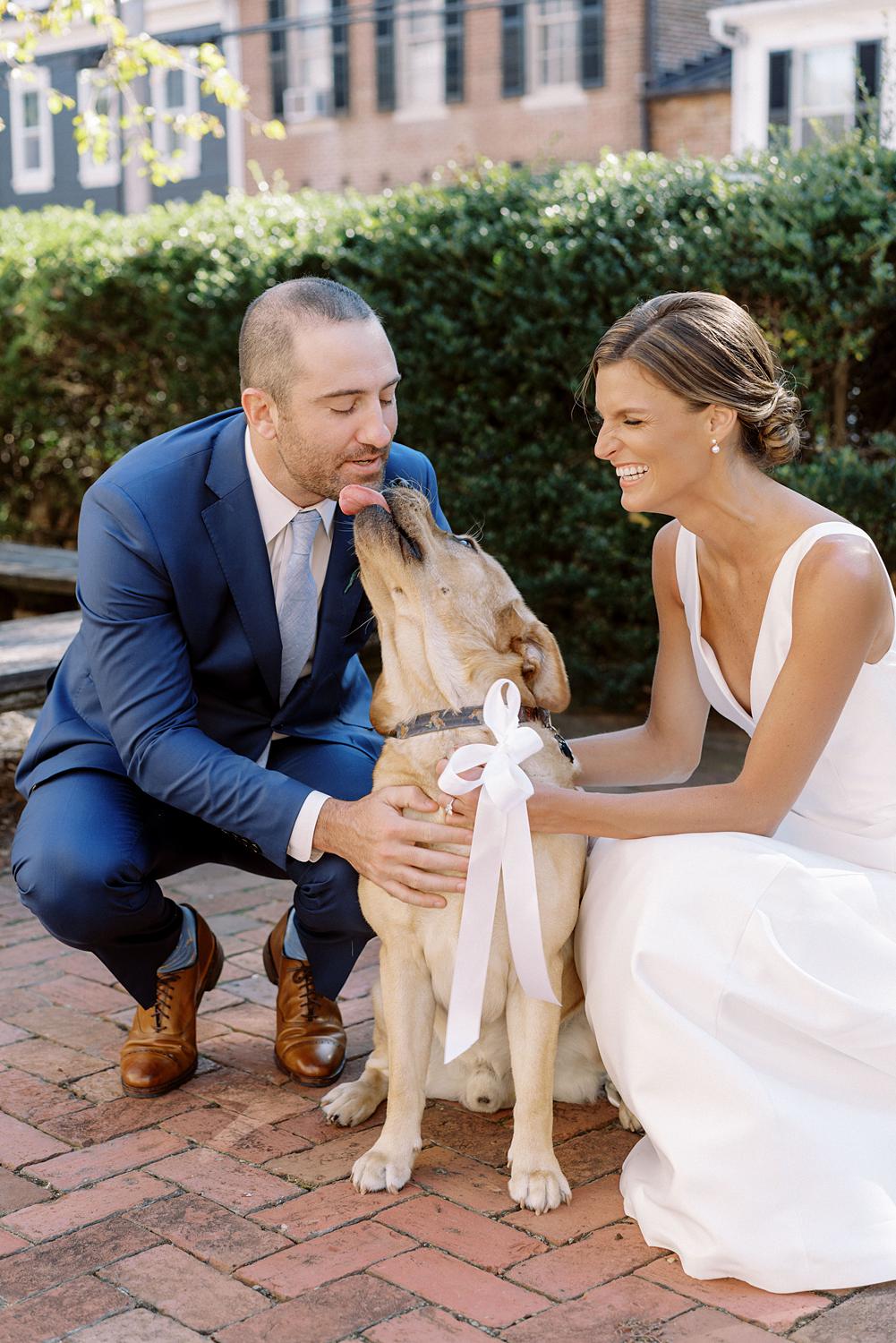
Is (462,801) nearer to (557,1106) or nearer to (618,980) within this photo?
(618,980)

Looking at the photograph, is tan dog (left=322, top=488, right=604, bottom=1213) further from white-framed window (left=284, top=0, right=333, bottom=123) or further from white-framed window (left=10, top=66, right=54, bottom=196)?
white-framed window (left=10, top=66, right=54, bottom=196)

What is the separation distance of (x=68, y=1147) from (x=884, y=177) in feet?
15.1

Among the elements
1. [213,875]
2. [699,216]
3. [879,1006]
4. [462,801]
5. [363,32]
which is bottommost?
[213,875]

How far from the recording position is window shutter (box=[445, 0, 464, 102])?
75.1 feet

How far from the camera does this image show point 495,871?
2695 mm

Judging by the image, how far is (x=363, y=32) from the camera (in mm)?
24078

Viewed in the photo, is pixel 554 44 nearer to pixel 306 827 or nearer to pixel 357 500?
pixel 357 500

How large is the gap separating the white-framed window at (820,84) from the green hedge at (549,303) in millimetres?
13360

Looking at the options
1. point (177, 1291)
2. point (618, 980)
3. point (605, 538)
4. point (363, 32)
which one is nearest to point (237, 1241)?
point (177, 1291)

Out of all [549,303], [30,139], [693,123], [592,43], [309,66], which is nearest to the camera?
[549,303]

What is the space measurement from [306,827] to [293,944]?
60 centimetres

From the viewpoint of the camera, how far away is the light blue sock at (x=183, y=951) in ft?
11.1

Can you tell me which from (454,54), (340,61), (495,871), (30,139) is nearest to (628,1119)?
(495,871)

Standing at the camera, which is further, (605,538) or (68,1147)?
(605,538)
